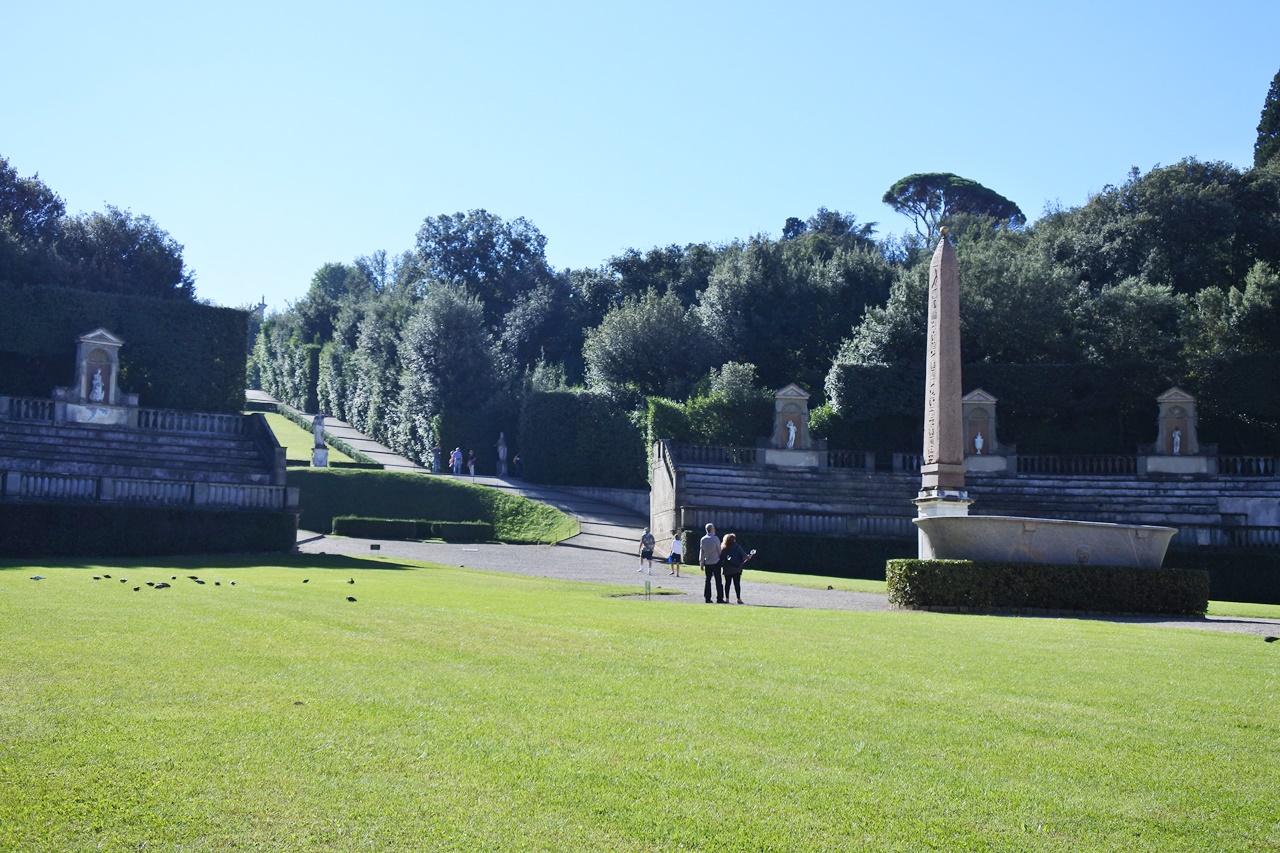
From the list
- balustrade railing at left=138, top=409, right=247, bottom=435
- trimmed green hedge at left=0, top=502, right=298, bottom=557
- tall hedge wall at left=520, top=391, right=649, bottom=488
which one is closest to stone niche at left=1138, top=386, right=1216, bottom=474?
tall hedge wall at left=520, top=391, right=649, bottom=488

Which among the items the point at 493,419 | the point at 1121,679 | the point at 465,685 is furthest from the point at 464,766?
the point at 493,419

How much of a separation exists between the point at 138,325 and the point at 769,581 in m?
29.0

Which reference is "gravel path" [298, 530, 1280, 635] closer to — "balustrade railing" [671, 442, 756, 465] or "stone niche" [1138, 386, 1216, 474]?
"balustrade railing" [671, 442, 756, 465]

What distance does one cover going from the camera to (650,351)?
54250 mm

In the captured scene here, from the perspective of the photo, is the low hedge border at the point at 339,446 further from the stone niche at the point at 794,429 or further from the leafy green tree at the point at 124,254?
the stone niche at the point at 794,429

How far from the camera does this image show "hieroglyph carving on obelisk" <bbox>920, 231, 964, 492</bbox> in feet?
80.0

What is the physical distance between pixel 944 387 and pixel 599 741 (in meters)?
19.5

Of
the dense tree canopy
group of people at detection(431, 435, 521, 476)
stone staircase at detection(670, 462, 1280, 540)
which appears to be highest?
the dense tree canopy

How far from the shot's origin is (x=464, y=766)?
221 inches

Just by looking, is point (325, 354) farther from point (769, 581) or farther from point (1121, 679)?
point (1121, 679)

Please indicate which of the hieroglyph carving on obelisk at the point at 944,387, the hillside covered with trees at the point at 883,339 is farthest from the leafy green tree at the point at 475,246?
the hieroglyph carving on obelisk at the point at 944,387

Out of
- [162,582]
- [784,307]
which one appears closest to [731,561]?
[162,582]

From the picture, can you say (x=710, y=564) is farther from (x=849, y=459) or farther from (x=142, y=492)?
(x=849, y=459)

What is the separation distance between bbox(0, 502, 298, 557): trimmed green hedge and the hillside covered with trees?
20.4 metres
